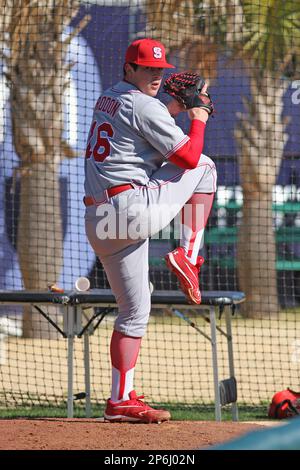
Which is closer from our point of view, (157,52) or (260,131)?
(157,52)

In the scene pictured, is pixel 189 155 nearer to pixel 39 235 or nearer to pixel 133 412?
pixel 133 412

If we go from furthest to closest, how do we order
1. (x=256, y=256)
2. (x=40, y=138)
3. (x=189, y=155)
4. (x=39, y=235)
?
(x=256, y=256) → (x=39, y=235) → (x=40, y=138) → (x=189, y=155)

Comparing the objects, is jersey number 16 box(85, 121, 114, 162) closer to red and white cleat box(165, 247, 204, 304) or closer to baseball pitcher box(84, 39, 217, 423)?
baseball pitcher box(84, 39, 217, 423)

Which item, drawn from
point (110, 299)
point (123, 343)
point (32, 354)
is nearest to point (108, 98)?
point (123, 343)

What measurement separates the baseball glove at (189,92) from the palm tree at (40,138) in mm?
6653

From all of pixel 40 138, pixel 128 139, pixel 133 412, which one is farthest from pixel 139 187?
pixel 40 138

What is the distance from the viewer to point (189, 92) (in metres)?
4.62

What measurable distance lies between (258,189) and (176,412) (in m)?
6.80

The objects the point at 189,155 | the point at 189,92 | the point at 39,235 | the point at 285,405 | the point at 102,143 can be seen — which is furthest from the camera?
the point at 39,235

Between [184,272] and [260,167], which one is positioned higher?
[260,167]

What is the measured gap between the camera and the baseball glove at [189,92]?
181 inches

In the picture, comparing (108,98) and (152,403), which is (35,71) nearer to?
(152,403)
